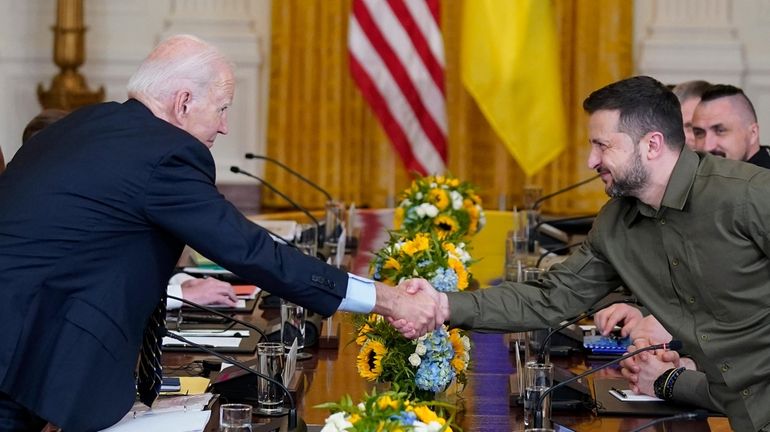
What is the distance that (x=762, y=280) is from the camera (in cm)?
279

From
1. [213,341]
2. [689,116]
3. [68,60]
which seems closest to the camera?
[213,341]

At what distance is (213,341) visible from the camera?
3426mm

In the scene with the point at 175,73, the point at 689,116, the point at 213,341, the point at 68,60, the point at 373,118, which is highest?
the point at 68,60

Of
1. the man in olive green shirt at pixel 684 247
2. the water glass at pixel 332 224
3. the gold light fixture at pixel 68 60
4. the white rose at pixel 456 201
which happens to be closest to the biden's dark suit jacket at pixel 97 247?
the man in olive green shirt at pixel 684 247

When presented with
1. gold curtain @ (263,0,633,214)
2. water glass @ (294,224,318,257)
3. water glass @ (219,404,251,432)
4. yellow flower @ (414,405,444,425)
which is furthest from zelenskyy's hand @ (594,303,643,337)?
gold curtain @ (263,0,633,214)

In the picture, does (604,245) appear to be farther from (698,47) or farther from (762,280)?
(698,47)

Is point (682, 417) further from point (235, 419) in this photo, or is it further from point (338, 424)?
point (338, 424)

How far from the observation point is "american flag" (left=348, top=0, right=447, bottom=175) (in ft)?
23.8

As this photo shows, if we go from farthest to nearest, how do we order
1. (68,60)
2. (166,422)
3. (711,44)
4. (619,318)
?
(711,44) < (68,60) < (619,318) < (166,422)

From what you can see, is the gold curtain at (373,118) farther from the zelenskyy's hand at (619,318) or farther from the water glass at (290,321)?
the water glass at (290,321)

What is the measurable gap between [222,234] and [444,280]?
624 millimetres

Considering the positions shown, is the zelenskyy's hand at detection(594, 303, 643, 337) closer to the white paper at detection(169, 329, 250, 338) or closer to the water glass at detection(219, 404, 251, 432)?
the white paper at detection(169, 329, 250, 338)

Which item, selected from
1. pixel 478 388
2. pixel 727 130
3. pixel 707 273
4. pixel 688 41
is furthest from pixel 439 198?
pixel 688 41

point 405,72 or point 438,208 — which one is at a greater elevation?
point 405,72
